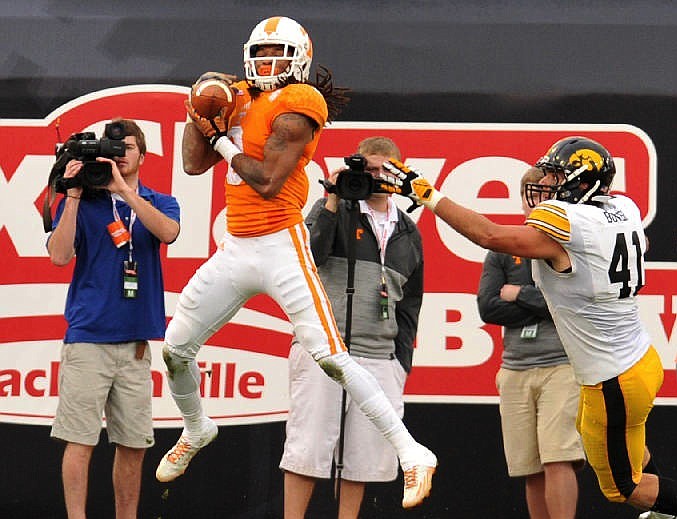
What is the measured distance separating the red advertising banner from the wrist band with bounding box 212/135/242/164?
4.93 ft

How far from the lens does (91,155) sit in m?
5.91

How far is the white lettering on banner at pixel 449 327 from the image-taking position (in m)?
6.75

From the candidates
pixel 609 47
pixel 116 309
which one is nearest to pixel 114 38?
pixel 116 309

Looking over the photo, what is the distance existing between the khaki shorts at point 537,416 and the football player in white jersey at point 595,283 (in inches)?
20.9

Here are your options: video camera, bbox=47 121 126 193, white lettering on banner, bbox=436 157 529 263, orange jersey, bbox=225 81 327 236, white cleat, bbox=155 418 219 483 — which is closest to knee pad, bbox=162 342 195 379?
white cleat, bbox=155 418 219 483

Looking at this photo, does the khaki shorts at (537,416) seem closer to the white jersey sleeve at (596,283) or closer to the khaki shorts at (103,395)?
the white jersey sleeve at (596,283)

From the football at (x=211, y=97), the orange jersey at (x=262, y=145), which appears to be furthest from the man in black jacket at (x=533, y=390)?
the football at (x=211, y=97)

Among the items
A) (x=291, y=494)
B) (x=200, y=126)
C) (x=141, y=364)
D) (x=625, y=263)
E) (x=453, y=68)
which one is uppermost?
(x=453, y=68)

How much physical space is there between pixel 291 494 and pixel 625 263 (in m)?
1.72

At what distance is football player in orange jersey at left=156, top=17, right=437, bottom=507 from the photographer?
17.2 feet

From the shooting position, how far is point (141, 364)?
6062 millimetres

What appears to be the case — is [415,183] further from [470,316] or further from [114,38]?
[114,38]

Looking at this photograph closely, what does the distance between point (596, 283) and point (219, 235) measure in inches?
83.4

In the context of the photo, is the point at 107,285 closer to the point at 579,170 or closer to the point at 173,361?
the point at 173,361
